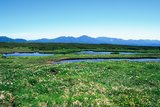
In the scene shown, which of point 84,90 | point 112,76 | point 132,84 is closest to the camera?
point 84,90

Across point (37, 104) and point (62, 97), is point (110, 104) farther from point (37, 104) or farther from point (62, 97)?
point (37, 104)

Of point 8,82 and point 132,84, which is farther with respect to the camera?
point 132,84

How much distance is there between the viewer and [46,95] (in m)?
24.0

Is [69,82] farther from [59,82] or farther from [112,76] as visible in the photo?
[112,76]

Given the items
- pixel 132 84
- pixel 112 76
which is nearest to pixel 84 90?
pixel 132 84

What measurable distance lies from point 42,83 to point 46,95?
3.61 m

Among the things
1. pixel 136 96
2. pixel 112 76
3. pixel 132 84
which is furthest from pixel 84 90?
pixel 112 76

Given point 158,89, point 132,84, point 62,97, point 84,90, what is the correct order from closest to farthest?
point 62,97 → point 84,90 → point 158,89 → point 132,84

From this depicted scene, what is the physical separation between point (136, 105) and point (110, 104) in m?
2.09

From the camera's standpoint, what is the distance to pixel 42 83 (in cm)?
2744

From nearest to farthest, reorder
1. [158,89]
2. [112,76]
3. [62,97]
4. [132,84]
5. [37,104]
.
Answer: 1. [37,104]
2. [62,97]
3. [158,89]
4. [132,84]
5. [112,76]

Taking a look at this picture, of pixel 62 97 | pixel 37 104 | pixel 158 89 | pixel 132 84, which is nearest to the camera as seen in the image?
pixel 37 104

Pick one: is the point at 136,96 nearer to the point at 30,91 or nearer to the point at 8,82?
the point at 30,91

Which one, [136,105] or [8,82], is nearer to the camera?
[136,105]
